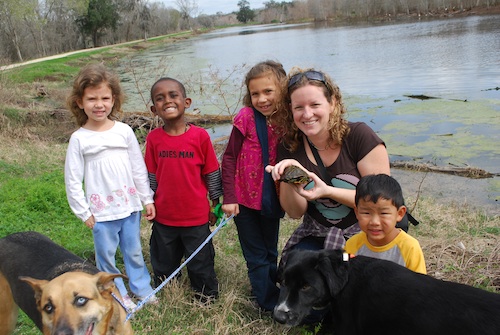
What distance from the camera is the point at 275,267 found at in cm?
403

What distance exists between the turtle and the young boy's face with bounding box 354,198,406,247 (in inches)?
16.7

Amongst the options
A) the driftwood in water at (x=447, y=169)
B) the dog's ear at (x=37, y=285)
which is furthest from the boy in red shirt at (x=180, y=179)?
the driftwood in water at (x=447, y=169)

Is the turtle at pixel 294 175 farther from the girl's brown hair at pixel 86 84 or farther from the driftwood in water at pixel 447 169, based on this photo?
the driftwood in water at pixel 447 169

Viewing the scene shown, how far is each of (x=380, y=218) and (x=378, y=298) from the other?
55 centimetres

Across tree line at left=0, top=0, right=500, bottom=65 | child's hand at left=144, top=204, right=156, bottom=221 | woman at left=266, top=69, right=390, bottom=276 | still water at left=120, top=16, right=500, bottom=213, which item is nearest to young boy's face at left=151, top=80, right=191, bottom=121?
child's hand at left=144, top=204, right=156, bottom=221

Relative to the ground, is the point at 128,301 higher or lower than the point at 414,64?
lower

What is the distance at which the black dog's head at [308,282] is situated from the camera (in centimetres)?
280

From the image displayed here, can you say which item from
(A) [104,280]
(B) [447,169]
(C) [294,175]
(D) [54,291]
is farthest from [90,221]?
(B) [447,169]

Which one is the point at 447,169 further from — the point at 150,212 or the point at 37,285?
the point at 37,285

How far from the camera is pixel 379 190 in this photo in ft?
9.61

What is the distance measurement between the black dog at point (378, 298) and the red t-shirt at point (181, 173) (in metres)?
1.22

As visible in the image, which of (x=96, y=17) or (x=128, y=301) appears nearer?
(x=128, y=301)

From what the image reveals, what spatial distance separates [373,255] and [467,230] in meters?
3.27

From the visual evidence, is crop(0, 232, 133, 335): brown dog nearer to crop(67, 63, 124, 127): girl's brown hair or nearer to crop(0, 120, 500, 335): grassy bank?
crop(0, 120, 500, 335): grassy bank
